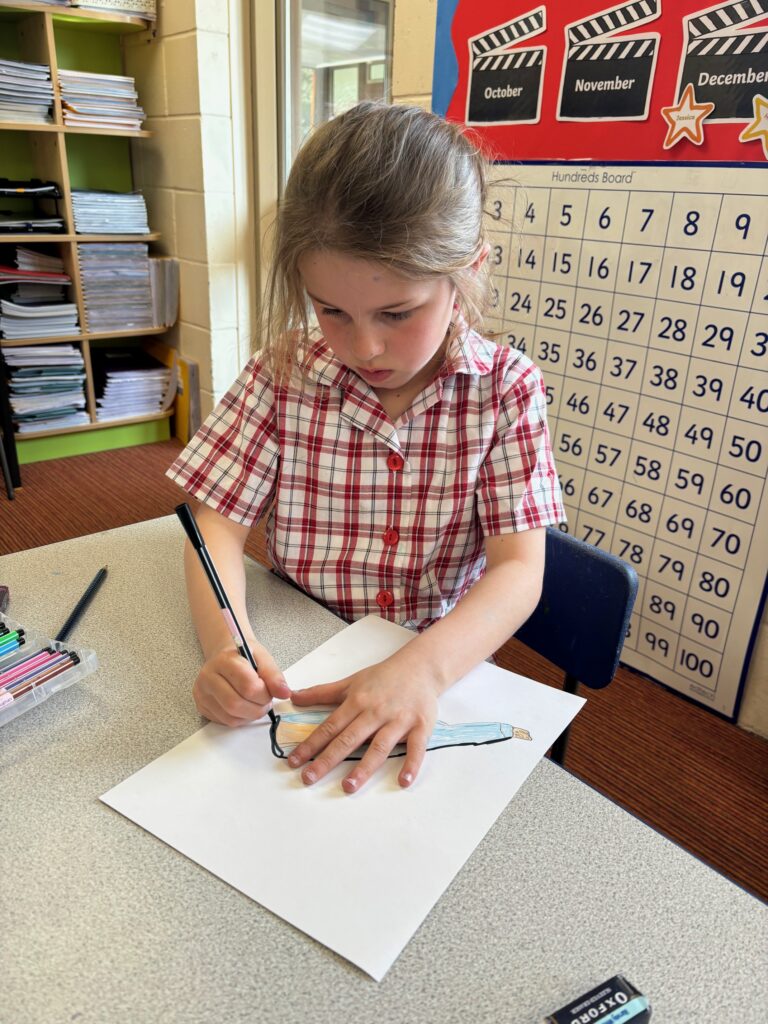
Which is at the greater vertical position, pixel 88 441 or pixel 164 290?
pixel 164 290

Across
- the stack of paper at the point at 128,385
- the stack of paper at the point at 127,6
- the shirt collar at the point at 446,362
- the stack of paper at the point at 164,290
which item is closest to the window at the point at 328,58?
the stack of paper at the point at 127,6

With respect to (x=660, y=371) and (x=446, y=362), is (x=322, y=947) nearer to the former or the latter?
(x=446, y=362)

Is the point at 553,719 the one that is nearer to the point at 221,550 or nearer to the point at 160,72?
the point at 221,550

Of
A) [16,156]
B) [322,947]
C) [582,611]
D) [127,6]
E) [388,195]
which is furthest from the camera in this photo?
[16,156]

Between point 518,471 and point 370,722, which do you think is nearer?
point 370,722

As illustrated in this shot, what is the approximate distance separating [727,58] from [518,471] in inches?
37.6

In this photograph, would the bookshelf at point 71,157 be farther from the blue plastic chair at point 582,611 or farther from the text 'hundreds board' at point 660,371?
the blue plastic chair at point 582,611

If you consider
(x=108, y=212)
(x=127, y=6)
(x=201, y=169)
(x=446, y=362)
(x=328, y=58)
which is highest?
(x=127, y=6)

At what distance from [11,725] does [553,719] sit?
0.46m

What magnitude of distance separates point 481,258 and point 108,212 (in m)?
2.30

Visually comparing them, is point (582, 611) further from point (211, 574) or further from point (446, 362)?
point (211, 574)

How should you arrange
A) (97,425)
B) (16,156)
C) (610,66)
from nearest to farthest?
(610,66)
(16,156)
(97,425)

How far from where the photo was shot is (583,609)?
3.00ft

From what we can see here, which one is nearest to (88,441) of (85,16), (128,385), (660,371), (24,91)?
(128,385)
